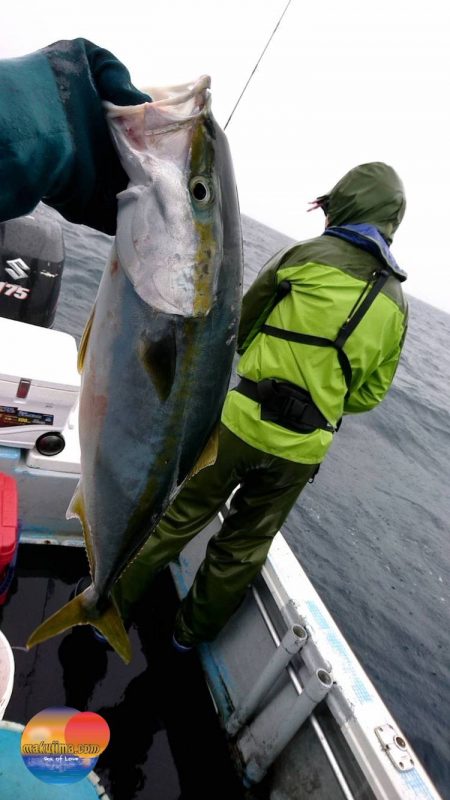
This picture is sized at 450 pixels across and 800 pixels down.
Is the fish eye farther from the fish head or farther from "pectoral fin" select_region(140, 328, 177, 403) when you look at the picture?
"pectoral fin" select_region(140, 328, 177, 403)

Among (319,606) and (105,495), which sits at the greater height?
(105,495)

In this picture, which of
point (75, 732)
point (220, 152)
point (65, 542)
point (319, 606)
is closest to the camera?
point (220, 152)

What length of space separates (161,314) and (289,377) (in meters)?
1.79

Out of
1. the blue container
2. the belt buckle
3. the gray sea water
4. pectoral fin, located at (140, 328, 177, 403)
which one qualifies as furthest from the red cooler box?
the gray sea water

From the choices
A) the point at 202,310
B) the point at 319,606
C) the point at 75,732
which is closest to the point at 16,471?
the point at 75,732

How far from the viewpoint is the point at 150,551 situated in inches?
129

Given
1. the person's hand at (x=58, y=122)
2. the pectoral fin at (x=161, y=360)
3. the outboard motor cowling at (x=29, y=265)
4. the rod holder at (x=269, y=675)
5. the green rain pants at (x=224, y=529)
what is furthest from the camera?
the outboard motor cowling at (x=29, y=265)

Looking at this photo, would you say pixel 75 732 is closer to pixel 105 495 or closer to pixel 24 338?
pixel 105 495

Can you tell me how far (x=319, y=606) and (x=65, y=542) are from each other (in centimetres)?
190

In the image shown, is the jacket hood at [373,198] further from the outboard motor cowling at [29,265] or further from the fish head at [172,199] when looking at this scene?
the outboard motor cowling at [29,265]

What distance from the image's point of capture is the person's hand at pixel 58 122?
115 centimetres

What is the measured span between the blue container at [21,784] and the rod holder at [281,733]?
1.11 m

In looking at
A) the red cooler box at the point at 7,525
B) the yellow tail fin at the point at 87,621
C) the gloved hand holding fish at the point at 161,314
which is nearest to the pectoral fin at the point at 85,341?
the gloved hand holding fish at the point at 161,314

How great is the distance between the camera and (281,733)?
2.76m
